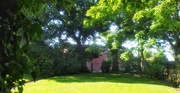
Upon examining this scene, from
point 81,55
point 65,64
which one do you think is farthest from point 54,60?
point 81,55

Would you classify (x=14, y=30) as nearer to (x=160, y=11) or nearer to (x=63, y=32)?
(x=160, y=11)

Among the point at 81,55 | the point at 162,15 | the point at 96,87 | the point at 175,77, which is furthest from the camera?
the point at 81,55

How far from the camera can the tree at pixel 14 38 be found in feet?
4.33

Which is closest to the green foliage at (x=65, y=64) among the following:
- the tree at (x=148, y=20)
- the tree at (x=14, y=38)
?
the tree at (x=148, y=20)

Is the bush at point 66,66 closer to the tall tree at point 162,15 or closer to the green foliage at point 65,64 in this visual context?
the green foliage at point 65,64

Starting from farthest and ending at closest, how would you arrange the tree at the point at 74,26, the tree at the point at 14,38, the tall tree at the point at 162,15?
the tree at the point at 74,26 < the tall tree at the point at 162,15 < the tree at the point at 14,38

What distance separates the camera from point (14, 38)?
54.2 inches

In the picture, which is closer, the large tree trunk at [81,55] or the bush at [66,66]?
the bush at [66,66]

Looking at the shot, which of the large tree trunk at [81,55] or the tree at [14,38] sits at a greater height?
the large tree trunk at [81,55]

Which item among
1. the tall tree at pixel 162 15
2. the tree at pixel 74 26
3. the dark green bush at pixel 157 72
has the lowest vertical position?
the dark green bush at pixel 157 72

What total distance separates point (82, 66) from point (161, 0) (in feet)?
43.8

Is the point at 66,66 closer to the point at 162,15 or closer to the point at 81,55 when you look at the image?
the point at 81,55

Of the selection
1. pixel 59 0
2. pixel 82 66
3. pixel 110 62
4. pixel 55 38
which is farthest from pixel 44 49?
pixel 59 0

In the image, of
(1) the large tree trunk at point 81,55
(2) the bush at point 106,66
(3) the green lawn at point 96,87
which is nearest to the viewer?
(3) the green lawn at point 96,87
